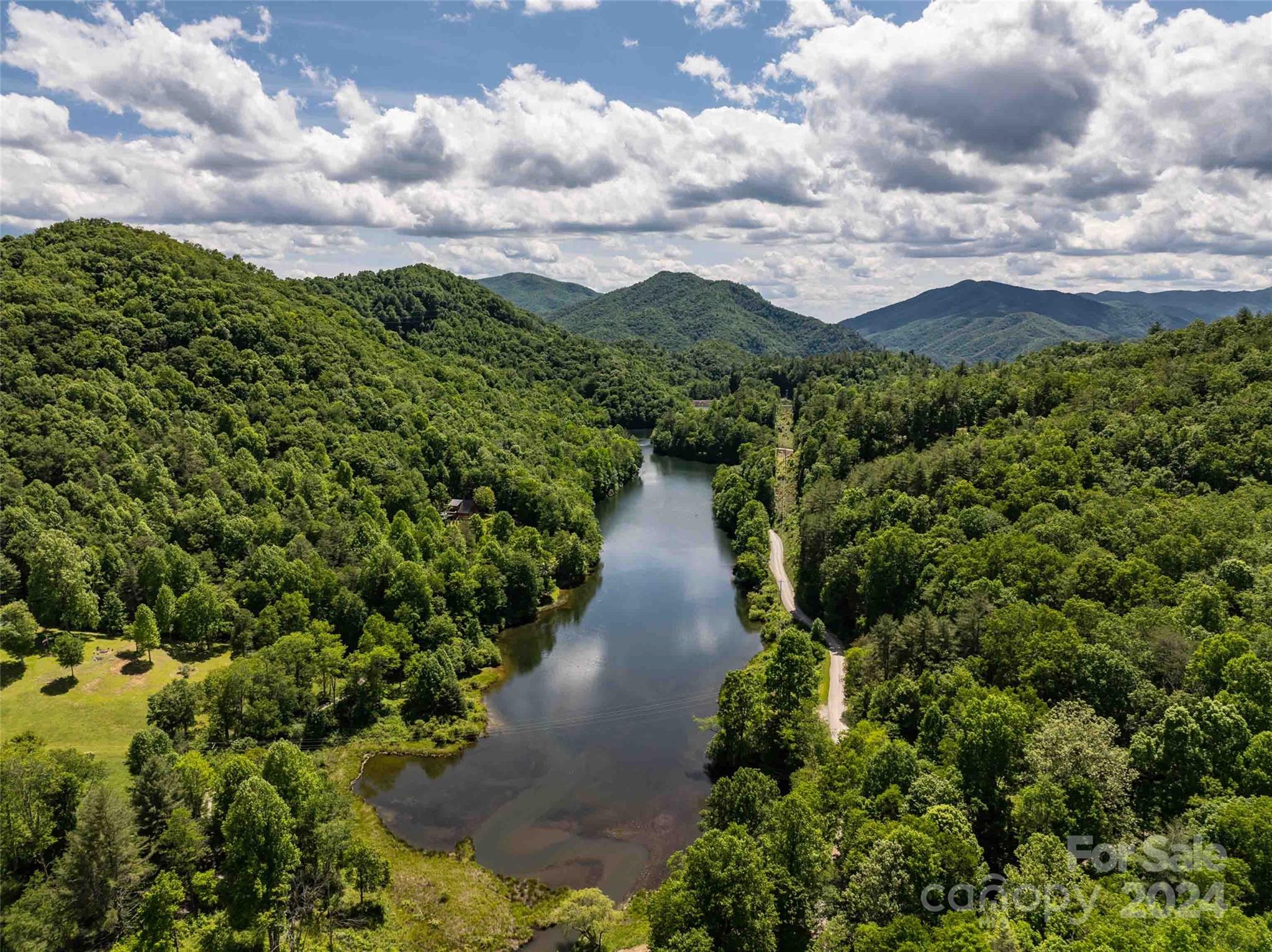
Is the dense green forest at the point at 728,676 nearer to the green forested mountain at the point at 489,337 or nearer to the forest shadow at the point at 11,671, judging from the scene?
the forest shadow at the point at 11,671

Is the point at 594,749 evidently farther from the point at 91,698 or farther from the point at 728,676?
the point at 91,698

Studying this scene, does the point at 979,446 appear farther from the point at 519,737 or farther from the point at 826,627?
the point at 519,737

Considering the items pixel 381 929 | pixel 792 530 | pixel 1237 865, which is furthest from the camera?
pixel 792 530

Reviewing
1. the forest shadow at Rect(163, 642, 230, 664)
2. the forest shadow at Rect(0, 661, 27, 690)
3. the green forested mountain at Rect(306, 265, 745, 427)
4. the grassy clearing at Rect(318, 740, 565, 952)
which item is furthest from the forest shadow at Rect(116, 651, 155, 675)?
the green forested mountain at Rect(306, 265, 745, 427)

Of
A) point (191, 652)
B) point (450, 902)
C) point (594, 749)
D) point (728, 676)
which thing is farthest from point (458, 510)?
point (450, 902)

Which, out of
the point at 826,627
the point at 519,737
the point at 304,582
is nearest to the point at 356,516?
the point at 304,582

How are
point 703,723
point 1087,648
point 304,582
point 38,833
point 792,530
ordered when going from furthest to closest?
point 792,530
point 304,582
point 703,723
point 1087,648
point 38,833
